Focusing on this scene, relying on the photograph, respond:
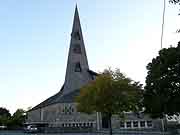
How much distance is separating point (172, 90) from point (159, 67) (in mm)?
3777

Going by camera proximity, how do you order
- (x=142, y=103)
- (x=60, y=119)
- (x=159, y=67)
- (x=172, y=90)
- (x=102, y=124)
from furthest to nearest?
(x=60, y=119)
(x=102, y=124)
(x=142, y=103)
(x=159, y=67)
(x=172, y=90)

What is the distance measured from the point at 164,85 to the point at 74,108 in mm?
35288

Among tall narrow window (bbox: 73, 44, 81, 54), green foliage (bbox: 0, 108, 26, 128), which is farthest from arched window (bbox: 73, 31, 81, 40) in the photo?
green foliage (bbox: 0, 108, 26, 128)

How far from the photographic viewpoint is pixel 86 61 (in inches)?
2985

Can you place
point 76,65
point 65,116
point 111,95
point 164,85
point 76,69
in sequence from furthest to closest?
point 76,65 < point 76,69 < point 65,116 < point 111,95 < point 164,85

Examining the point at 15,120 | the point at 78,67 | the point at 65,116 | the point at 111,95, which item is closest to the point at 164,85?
the point at 111,95

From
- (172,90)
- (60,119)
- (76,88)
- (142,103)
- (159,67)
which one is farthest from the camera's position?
(76,88)

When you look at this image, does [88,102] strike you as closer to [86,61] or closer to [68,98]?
[68,98]

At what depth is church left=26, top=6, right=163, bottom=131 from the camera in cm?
6078

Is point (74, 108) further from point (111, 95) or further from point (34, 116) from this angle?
point (111, 95)

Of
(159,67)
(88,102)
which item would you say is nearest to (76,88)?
(88,102)

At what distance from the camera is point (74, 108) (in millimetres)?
65500

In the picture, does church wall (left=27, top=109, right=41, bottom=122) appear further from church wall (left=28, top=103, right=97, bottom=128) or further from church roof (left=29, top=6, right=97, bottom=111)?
church wall (left=28, top=103, right=97, bottom=128)

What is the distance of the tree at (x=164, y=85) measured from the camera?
32500 millimetres
